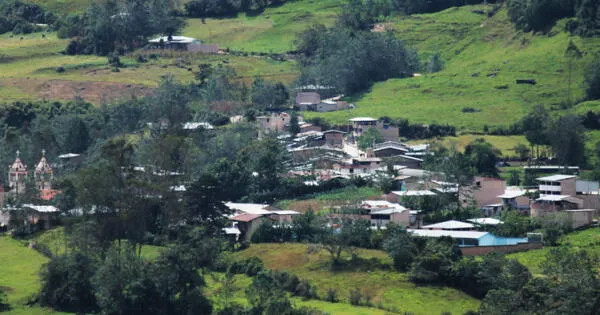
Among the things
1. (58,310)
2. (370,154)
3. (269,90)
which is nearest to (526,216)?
(370,154)

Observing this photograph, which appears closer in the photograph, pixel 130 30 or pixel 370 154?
pixel 370 154

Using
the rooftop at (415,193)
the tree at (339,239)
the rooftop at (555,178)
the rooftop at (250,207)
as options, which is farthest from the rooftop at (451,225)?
the rooftop at (250,207)

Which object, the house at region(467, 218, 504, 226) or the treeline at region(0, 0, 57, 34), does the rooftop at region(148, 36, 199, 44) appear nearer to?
the treeline at region(0, 0, 57, 34)

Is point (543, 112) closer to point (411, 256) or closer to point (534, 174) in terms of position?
point (534, 174)

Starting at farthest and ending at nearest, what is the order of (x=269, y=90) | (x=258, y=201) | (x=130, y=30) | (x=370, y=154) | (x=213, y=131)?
(x=130, y=30), (x=269, y=90), (x=213, y=131), (x=370, y=154), (x=258, y=201)

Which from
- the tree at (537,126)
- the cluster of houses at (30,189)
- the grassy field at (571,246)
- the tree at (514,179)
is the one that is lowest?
the cluster of houses at (30,189)

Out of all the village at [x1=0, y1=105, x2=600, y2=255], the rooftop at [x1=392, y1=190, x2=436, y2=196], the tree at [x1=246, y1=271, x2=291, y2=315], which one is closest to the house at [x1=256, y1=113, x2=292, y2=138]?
the village at [x1=0, y1=105, x2=600, y2=255]

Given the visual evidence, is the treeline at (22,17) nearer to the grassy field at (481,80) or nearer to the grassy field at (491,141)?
the grassy field at (481,80)
